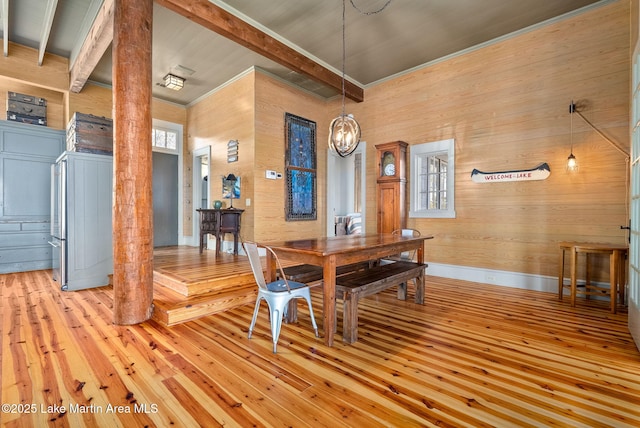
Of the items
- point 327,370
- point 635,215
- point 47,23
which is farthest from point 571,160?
point 47,23

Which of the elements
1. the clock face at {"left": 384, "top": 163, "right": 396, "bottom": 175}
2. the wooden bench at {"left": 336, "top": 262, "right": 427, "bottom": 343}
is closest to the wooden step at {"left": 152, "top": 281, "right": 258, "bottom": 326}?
A: the wooden bench at {"left": 336, "top": 262, "right": 427, "bottom": 343}

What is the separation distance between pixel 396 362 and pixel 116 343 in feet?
7.65

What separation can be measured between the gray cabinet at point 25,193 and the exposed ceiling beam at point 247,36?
158 inches

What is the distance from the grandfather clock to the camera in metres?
5.21

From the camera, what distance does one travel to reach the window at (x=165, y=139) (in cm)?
682

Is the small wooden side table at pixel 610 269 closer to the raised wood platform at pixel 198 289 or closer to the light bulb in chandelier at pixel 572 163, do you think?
the light bulb in chandelier at pixel 572 163

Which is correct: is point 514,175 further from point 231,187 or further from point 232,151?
point 232,151

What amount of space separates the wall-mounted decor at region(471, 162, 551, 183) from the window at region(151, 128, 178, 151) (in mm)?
6492

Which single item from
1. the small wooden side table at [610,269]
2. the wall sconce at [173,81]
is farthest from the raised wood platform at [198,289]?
the small wooden side table at [610,269]

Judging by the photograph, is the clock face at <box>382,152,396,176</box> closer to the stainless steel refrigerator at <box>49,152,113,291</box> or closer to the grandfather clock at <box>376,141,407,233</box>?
the grandfather clock at <box>376,141,407,233</box>

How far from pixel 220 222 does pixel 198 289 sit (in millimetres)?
1864

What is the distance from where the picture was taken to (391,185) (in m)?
5.30

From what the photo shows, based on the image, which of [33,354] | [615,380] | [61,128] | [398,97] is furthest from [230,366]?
[61,128]

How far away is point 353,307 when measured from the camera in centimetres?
257
